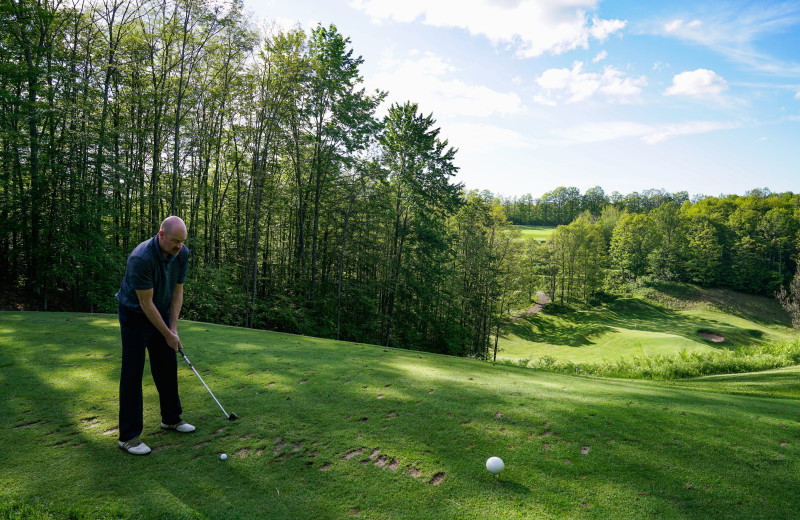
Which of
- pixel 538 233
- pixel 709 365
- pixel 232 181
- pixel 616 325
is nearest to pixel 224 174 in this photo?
pixel 232 181

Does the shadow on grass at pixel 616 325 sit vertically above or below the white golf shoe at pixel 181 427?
below

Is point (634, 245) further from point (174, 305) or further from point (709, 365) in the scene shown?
point (174, 305)

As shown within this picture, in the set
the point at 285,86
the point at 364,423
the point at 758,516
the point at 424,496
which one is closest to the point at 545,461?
the point at 424,496

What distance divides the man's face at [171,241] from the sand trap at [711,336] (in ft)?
165

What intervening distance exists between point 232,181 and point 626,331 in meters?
44.0

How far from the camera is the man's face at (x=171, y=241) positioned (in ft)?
14.2

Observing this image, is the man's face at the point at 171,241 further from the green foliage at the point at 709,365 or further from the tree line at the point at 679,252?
the tree line at the point at 679,252

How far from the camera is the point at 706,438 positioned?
4.80m

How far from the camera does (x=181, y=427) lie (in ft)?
15.5

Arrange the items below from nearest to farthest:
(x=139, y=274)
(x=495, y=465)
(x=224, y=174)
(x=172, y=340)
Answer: (x=495, y=465)
(x=139, y=274)
(x=172, y=340)
(x=224, y=174)

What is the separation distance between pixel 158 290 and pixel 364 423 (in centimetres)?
322

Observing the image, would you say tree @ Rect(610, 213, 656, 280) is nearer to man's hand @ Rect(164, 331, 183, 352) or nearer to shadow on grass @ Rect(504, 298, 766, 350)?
shadow on grass @ Rect(504, 298, 766, 350)

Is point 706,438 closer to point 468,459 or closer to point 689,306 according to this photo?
point 468,459

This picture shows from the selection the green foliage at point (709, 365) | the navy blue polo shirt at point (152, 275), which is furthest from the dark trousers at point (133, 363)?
the green foliage at point (709, 365)
